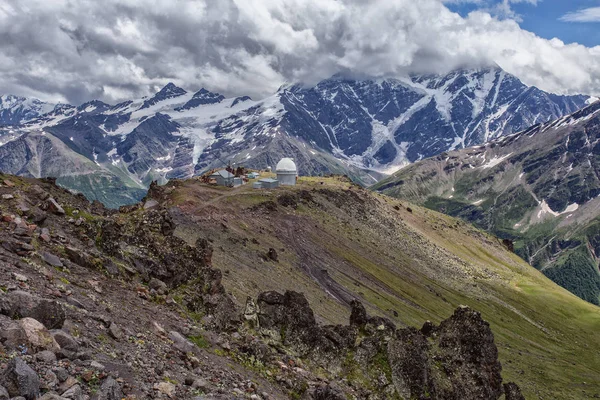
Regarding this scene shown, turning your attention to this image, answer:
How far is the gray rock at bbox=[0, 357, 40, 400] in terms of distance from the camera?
13.1 m

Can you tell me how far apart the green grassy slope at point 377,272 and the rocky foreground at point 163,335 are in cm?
2617

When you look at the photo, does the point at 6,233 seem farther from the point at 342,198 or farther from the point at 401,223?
the point at 401,223

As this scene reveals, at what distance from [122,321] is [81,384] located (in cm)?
793

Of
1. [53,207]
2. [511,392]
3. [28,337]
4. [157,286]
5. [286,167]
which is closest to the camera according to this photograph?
[28,337]

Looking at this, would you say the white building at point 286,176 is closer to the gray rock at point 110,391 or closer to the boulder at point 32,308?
the boulder at point 32,308

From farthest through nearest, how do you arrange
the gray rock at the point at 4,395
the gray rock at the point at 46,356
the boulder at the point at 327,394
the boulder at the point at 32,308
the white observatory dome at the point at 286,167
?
the white observatory dome at the point at 286,167 → the boulder at the point at 327,394 → the boulder at the point at 32,308 → the gray rock at the point at 46,356 → the gray rock at the point at 4,395

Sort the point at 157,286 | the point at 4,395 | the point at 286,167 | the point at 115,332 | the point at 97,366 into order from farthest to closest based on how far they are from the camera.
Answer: the point at 286,167 → the point at 157,286 → the point at 115,332 → the point at 97,366 → the point at 4,395

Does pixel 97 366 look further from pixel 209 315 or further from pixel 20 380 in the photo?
pixel 209 315

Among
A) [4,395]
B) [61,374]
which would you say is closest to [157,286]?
[61,374]

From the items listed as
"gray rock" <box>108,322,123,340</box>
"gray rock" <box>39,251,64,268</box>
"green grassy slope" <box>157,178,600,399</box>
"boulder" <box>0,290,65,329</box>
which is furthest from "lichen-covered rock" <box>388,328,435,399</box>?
"green grassy slope" <box>157,178,600,399</box>

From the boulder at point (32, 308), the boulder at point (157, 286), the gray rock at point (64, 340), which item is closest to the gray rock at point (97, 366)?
the gray rock at point (64, 340)

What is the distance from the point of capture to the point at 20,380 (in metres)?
13.2

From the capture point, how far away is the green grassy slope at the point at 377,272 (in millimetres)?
89688

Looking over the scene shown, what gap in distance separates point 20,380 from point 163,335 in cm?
1084
